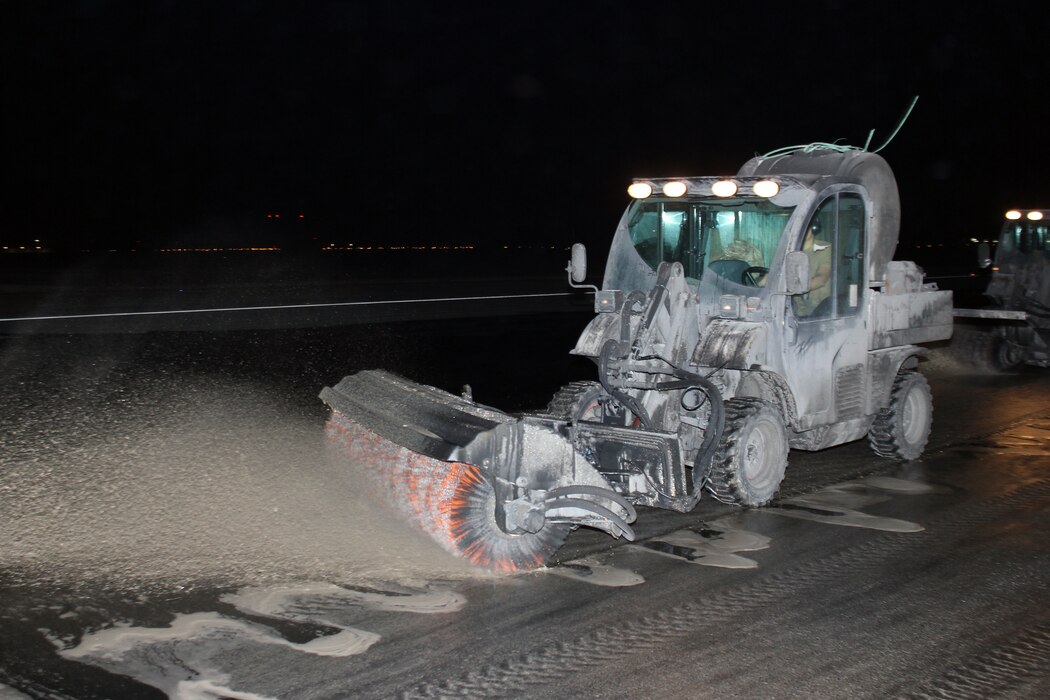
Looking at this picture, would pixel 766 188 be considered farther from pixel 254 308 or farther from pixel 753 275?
pixel 254 308

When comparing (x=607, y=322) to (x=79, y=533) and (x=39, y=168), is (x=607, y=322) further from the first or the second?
(x=39, y=168)

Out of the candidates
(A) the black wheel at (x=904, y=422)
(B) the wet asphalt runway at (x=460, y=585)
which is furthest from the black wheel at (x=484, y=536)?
(A) the black wheel at (x=904, y=422)

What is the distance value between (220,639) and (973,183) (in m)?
59.1

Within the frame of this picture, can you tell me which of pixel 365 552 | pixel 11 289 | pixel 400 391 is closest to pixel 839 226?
pixel 400 391

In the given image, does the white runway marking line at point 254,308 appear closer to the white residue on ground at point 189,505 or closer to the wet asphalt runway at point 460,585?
the wet asphalt runway at point 460,585

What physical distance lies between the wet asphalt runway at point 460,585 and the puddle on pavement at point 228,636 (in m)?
0.01

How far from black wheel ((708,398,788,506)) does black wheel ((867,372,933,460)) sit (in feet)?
5.92

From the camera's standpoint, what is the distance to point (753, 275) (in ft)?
26.3

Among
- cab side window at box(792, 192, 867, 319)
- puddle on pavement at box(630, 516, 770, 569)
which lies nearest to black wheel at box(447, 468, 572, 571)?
puddle on pavement at box(630, 516, 770, 569)

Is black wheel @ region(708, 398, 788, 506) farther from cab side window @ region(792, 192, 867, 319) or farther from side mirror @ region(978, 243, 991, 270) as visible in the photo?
side mirror @ region(978, 243, 991, 270)

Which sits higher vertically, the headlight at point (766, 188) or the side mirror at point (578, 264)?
the headlight at point (766, 188)

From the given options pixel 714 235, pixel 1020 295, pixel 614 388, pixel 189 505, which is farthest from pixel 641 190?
pixel 1020 295

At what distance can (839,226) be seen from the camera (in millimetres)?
8383

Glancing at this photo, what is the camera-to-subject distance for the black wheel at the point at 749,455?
741 centimetres
